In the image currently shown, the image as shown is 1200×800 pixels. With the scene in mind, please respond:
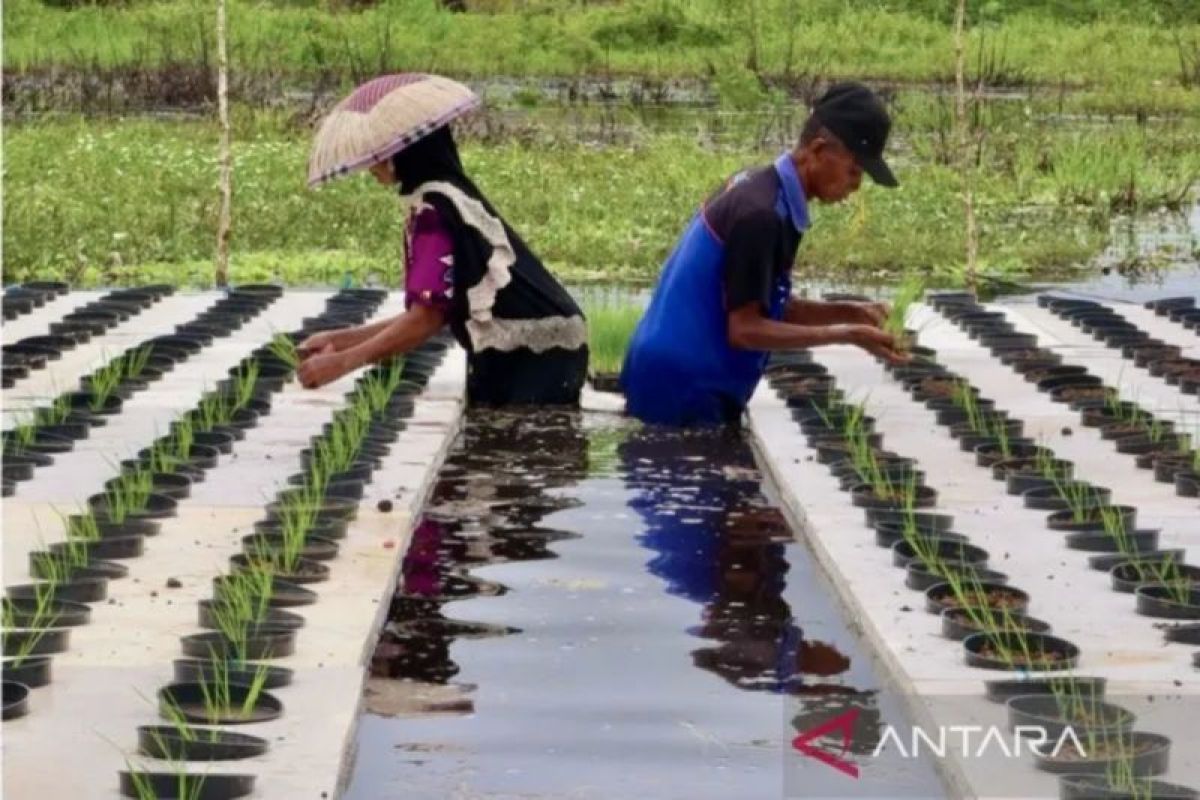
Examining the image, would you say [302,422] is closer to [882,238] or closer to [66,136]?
[882,238]

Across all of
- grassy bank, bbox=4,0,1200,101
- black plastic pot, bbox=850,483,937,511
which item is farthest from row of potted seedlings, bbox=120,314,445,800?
grassy bank, bbox=4,0,1200,101

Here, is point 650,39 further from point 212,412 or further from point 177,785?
point 177,785

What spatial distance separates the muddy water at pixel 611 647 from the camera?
4586 millimetres

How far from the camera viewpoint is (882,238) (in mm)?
14570

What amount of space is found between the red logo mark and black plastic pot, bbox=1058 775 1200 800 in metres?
0.45

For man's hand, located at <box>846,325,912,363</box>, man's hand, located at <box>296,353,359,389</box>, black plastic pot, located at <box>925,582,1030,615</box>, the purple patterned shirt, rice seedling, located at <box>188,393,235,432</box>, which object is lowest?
black plastic pot, located at <box>925,582,1030,615</box>

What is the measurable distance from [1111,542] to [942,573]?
62 centimetres

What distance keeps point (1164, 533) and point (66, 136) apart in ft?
44.1

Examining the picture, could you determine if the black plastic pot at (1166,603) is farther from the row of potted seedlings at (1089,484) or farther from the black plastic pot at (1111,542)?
the black plastic pot at (1111,542)

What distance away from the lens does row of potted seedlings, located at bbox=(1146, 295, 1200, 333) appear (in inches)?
389

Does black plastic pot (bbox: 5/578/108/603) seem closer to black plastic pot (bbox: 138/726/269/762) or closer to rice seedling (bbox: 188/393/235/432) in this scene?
black plastic pot (bbox: 138/726/269/762)

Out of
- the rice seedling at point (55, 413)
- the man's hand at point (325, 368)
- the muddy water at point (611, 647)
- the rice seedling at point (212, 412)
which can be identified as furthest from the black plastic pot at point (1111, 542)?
the rice seedling at point (55, 413)

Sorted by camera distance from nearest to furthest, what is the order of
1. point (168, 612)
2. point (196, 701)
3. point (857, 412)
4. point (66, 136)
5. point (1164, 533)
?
1. point (196, 701)
2. point (168, 612)
3. point (1164, 533)
4. point (857, 412)
5. point (66, 136)

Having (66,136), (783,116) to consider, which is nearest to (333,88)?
(783,116)
